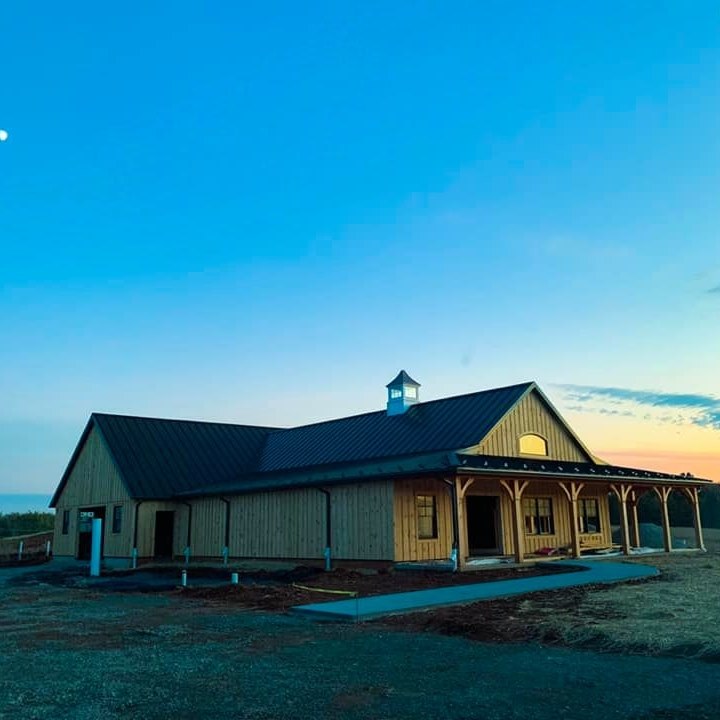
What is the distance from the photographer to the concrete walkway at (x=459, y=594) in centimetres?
1163

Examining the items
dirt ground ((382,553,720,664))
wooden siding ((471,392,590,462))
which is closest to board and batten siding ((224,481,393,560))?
wooden siding ((471,392,590,462))

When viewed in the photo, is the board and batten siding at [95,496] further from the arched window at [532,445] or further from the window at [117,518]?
the arched window at [532,445]

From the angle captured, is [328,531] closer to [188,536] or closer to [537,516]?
[537,516]

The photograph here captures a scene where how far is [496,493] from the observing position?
23312 millimetres

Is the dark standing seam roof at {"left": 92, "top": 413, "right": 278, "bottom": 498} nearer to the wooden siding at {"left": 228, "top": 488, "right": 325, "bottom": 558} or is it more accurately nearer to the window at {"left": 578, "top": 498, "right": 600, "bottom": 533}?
the wooden siding at {"left": 228, "top": 488, "right": 325, "bottom": 558}

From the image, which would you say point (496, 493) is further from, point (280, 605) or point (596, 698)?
point (596, 698)

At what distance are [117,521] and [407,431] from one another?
1297 centimetres

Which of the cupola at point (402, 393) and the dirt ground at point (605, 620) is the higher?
the cupola at point (402, 393)

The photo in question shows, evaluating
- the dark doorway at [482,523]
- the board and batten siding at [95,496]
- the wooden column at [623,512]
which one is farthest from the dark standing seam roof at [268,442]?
the wooden column at [623,512]

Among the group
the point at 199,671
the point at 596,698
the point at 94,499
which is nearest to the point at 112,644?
the point at 199,671

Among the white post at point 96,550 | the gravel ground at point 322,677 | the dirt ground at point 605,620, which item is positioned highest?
the white post at point 96,550

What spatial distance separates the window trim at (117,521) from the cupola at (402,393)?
1165cm

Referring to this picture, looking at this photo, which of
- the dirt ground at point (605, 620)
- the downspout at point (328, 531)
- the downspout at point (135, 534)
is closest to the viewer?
the dirt ground at point (605, 620)

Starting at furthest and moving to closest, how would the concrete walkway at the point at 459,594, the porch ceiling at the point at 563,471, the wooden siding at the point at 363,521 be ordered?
the wooden siding at the point at 363,521 < the porch ceiling at the point at 563,471 < the concrete walkway at the point at 459,594
